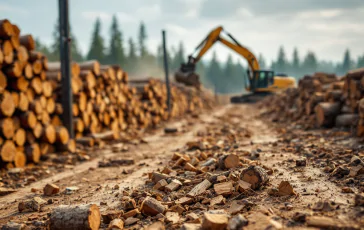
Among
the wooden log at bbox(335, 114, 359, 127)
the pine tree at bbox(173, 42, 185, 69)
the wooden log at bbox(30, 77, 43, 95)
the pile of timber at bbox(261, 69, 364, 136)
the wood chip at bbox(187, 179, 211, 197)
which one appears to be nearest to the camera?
the wood chip at bbox(187, 179, 211, 197)

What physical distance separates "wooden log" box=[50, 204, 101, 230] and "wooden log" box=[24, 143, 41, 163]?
13.3 ft

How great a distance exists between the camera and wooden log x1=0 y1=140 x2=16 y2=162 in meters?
6.29

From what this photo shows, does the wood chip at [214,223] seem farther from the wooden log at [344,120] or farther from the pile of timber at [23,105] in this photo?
the wooden log at [344,120]

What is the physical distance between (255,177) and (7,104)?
5.21 metres

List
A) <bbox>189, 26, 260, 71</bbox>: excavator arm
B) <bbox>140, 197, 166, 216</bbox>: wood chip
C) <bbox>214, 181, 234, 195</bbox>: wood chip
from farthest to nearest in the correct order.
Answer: <bbox>189, 26, 260, 71</bbox>: excavator arm → <bbox>214, 181, 234, 195</bbox>: wood chip → <bbox>140, 197, 166, 216</bbox>: wood chip

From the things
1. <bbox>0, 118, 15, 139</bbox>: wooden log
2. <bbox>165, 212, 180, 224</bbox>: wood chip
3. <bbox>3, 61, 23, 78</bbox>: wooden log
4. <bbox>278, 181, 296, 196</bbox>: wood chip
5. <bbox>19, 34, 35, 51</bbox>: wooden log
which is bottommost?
<bbox>165, 212, 180, 224</bbox>: wood chip

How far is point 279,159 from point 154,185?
2.22 m

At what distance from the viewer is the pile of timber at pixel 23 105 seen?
6465mm

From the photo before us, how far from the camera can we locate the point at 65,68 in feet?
27.8

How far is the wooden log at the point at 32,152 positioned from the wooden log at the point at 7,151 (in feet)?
1.30

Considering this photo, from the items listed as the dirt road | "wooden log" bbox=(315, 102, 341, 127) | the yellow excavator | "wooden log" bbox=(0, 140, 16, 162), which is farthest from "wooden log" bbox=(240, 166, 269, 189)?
the yellow excavator

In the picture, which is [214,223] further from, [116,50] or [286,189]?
[116,50]

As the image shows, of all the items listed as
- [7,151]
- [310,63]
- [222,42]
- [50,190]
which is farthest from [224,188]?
[310,63]

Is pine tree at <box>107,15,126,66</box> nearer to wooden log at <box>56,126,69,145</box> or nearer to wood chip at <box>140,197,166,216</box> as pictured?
wooden log at <box>56,126,69,145</box>
